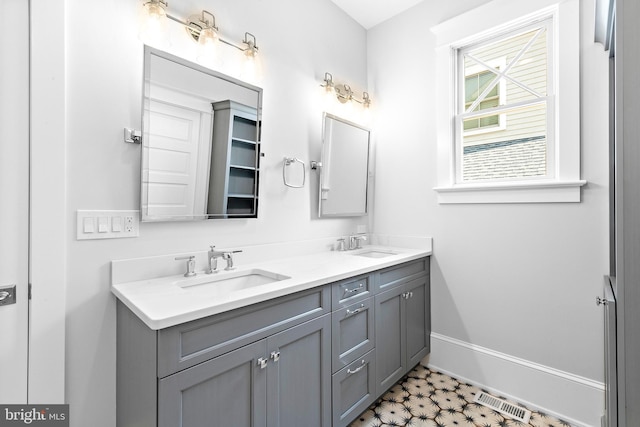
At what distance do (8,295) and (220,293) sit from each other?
791 mm

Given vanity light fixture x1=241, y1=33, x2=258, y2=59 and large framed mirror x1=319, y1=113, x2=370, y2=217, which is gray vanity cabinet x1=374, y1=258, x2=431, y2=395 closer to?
large framed mirror x1=319, y1=113, x2=370, y2=217

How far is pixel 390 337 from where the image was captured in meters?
2.00

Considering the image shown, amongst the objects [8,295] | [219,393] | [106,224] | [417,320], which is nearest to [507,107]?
[417,320]

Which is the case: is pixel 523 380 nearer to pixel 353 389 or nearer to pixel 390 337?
pixel 390 337

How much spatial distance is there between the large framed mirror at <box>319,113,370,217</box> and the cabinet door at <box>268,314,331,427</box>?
3.53 feet

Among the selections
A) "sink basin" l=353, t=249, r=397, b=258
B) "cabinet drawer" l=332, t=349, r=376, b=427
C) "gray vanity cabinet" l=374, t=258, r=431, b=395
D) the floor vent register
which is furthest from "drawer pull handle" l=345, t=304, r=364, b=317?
the floor vent register

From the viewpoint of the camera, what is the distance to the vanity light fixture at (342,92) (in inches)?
94.4

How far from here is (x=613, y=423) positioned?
100 cm

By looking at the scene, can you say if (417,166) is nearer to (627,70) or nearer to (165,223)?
(627,70)

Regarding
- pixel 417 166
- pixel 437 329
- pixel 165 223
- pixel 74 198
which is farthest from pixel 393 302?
pixel 74 198

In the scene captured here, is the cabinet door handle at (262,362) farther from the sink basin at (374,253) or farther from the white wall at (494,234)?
the white wall at (494,234)

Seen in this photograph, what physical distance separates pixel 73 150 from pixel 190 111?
0.55 meters

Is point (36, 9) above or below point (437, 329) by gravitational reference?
above

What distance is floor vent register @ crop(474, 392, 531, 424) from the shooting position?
1.85m
